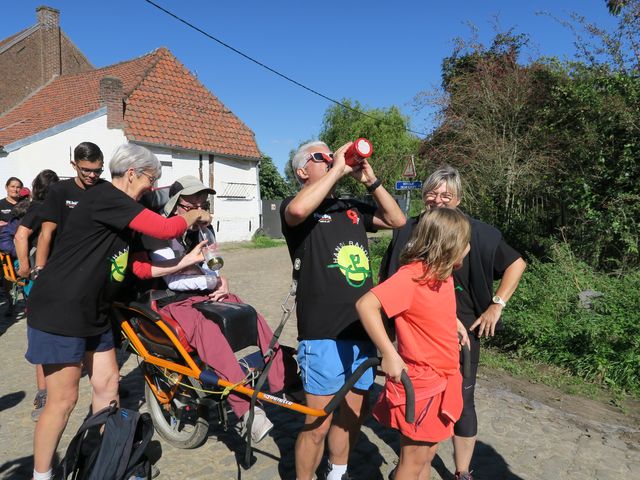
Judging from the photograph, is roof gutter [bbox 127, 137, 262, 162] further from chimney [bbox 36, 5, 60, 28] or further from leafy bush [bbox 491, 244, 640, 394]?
leafy bush [bbox 491, 244, 640, 394]

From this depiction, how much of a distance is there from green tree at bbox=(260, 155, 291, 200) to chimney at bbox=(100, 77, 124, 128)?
17.9 m

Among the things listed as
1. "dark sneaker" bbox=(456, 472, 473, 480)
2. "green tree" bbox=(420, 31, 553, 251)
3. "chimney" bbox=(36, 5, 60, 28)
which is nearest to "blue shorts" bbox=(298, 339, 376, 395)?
"dark sneaker" bbox=(456, 472, 473, 480)

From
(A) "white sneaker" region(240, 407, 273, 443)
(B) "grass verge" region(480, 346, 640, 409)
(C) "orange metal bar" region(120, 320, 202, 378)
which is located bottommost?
(B) "grass verge" region(480, 346, 640, 409)

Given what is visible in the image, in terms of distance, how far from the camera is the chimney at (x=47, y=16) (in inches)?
1025

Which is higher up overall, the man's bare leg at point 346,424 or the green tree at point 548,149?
the green tree at point 548,149

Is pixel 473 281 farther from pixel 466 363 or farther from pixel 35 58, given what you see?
pixel 35 58

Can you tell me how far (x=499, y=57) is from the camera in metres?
12.4

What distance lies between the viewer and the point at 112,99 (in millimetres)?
17703

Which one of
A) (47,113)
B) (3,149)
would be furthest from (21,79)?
(3,149)

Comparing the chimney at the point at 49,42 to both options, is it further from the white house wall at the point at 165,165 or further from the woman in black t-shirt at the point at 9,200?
the woman in black t-shirt at the point at 9,200

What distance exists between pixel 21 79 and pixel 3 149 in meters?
10.8

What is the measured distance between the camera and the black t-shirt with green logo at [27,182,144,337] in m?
2.76

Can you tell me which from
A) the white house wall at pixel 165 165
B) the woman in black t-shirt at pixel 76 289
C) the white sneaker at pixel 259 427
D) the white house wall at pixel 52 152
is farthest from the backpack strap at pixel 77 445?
the white house wall at pixel 52 152

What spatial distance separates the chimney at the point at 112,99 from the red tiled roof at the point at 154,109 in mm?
347
